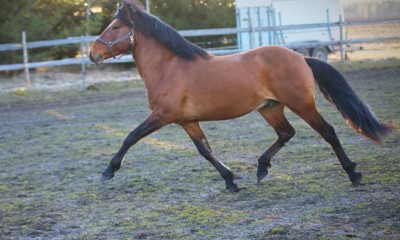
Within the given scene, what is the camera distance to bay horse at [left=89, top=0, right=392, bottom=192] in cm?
566

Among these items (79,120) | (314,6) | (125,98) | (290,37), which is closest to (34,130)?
(79,120)

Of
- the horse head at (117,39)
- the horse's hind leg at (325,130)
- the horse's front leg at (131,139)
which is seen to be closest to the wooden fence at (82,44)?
the horse head at (117,39)

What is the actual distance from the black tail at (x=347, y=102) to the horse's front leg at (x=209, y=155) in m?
1.35

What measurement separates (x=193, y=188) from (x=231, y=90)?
1.10 m

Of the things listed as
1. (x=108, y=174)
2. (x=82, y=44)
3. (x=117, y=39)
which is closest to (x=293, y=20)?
(x=82, y=44)

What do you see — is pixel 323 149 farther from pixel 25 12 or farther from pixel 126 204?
pixel 25 12

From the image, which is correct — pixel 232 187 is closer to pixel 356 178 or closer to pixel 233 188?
pixel 233 188

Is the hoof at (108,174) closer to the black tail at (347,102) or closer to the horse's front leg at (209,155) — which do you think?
the horse's front leg at (209,155)

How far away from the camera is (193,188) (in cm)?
589

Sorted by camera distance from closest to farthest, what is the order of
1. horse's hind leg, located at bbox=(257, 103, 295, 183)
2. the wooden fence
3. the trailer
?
1. horse's hind leg, located at bbox=(257, 103, 295, 183)
2. the wooden fence
3. the trailer

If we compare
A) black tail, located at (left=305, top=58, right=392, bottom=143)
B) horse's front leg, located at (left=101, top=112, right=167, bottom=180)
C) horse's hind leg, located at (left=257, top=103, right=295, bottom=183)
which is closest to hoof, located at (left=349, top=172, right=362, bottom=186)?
black tail, located at (left=305, top=58, right=392, bottom=143)

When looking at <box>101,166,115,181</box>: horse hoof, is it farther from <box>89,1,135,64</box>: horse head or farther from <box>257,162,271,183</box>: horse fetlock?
<box>257,162,271,183</box>: horse fetlock

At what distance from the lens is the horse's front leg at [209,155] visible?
575 cm

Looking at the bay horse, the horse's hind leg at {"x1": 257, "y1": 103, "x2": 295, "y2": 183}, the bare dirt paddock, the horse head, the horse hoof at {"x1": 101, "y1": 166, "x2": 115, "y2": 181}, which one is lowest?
the bare dirt paddock
